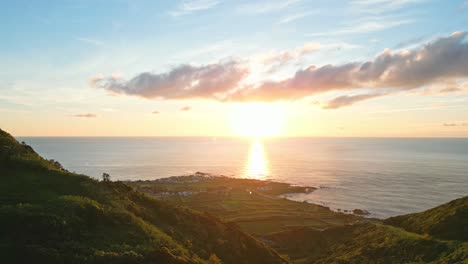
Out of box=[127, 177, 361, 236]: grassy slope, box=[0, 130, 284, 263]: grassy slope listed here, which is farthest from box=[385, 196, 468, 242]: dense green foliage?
box=[127, 177, 361, 236]: grassy slope

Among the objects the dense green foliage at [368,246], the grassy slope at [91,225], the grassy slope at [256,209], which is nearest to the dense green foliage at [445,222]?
the dense green foliage at [368,246]

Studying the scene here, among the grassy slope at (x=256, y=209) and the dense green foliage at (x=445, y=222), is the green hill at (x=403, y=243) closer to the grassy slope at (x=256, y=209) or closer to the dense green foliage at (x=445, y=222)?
the dense green foliage at (x=445, y=222)

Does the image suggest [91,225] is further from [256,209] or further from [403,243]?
[256,209]

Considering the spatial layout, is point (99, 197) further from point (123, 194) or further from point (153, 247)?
point (153, 247)

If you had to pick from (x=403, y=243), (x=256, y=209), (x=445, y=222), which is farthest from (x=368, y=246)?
(x=256, y=209)

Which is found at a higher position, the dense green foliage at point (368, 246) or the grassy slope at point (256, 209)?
the dense green foliage at point (368, 246)

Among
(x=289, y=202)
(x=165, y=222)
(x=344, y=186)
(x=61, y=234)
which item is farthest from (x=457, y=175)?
(x=61, y=234)
